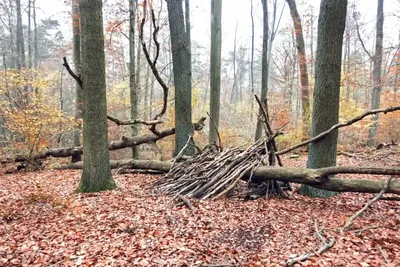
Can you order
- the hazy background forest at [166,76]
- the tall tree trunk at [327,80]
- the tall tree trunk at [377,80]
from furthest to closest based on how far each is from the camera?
the tall tree trunk at [377,80], the hazy background forest at [166,76], the tall tree trunk at [327,80]

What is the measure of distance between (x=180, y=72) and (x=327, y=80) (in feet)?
11.9

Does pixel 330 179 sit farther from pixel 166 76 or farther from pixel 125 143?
pixel 166 76

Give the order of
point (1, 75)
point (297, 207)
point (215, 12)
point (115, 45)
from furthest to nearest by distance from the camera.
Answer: point (115, 45) → point (215, 12) → point (1, 75) → point (297, 207)

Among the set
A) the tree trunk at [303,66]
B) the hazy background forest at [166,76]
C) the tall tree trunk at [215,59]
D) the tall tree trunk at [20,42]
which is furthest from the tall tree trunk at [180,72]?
the tall tree trunk at [20,42]

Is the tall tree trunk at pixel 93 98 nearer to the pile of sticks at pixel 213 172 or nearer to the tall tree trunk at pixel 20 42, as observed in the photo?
the pile of sticks at pixel 213 172

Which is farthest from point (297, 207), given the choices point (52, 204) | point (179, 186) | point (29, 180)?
Result: point (29, 180)

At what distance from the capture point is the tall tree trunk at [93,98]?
5.04 meters

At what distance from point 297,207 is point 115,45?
17.9 m

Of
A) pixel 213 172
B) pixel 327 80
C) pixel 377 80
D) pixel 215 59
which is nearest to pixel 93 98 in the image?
pixel 213 172

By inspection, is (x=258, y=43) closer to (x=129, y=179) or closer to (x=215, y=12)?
(x=215, y=12)

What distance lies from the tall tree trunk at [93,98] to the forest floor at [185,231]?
47 centimetres

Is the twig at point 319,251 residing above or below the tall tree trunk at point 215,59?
below

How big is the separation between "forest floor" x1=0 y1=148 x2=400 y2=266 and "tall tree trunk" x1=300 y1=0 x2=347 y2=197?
32.8 inches

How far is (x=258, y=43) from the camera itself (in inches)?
915
